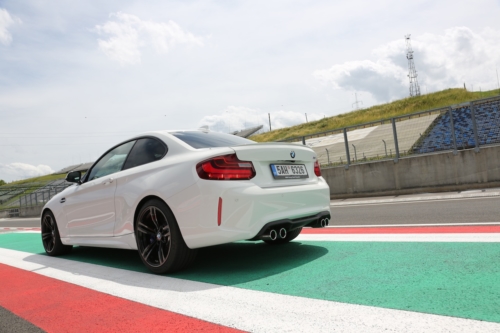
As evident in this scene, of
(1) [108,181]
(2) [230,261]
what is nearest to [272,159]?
(2) [230,261]

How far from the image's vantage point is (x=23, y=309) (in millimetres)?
3975

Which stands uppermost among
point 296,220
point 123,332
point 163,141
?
point 163,141

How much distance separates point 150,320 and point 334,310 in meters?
1.28

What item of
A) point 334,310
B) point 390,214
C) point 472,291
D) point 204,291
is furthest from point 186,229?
point 390,214

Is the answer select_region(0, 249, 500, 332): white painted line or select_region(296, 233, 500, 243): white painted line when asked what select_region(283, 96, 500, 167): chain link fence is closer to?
select_region(296, 233, 500, 243): white painted line

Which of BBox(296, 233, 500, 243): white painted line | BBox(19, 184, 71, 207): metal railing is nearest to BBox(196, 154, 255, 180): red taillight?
BBox(296, 233, 500, 243): white painted line

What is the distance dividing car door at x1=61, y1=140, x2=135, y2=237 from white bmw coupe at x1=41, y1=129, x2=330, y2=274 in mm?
15

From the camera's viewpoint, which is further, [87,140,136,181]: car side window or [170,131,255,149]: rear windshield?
[87,140,136,181]: car side window

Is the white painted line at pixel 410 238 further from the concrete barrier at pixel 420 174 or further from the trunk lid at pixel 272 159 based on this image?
the concrete barrier at pixel 420 174

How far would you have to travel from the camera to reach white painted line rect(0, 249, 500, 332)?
2.54 metres

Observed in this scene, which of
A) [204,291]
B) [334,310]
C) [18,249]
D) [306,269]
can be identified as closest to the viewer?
[334,310]

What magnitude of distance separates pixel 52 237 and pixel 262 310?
514 centimetres

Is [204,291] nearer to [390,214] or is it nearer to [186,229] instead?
[186,229]

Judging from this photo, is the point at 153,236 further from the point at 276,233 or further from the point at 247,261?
the point at 276,233
